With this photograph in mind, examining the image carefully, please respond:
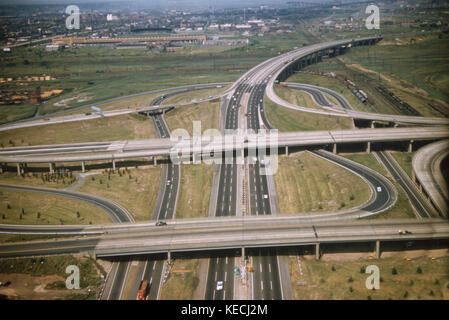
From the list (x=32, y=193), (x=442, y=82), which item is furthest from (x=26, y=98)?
(x=442, y=82)

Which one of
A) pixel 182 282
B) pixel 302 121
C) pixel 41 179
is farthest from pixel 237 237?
pixel 302 121

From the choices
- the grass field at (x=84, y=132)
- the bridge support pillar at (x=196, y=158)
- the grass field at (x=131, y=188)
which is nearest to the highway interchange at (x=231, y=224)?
the bridge support pillar at (x=196, y=158)

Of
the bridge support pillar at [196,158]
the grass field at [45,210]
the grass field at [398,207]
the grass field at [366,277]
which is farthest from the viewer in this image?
the bridge support pillar at [196,158]

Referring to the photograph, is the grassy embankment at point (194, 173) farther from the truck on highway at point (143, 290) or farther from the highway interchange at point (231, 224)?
the truck on highway at point (143, 290)

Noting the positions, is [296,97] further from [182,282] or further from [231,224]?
[182,282]

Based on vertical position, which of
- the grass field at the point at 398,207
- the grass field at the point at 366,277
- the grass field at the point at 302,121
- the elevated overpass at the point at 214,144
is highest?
the grass field at the point at 302,121

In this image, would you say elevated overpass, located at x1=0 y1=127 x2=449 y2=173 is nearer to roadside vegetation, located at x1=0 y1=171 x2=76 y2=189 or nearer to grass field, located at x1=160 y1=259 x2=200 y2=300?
roadside vegetation, located at x1=0 y1=171 x2=76 y2=189

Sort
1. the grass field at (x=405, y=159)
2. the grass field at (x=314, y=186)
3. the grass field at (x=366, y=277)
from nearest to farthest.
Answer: the grass field at (x=366, y=277) < the grass field at (x=314, y=186) < the grass field at (x=405, y=159)
